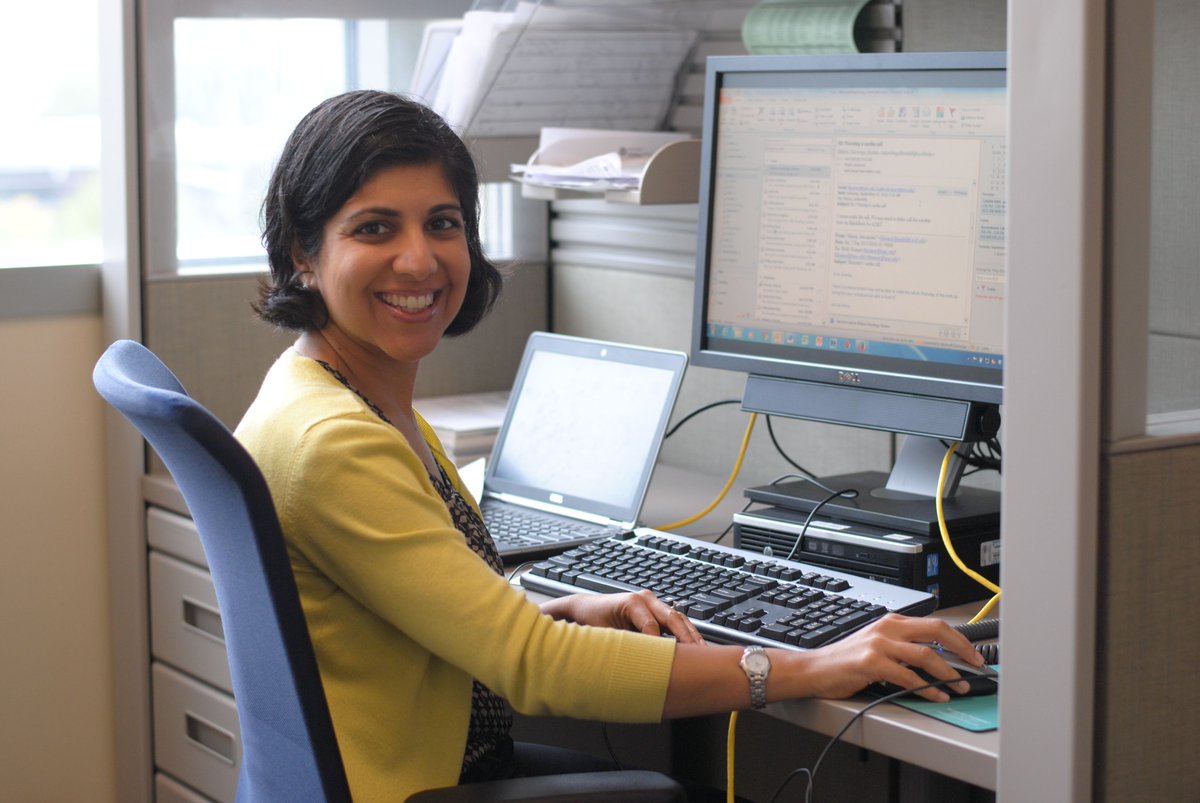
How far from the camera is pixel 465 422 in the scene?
2.07 metres

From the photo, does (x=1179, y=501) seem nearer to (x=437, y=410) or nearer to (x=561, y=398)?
(x=561, y=398)

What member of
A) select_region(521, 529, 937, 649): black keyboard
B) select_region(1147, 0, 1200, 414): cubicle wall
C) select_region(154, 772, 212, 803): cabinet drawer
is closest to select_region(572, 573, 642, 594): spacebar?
select_region(521, 529, 937, 649): black keyboard

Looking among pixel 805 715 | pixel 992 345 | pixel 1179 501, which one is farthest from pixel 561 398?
pixel 1179 501

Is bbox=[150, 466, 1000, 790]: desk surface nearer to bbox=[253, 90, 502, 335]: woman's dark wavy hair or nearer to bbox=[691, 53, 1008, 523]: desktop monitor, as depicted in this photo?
bbox=[691, 53, 1008, 523]: desktop monitor

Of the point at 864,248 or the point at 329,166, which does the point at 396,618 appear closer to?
the point at 329,166

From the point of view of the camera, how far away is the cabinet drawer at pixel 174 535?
6.16 feet

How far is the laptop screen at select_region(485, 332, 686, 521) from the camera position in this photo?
1744mm

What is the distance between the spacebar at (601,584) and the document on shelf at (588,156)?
0.65 metres

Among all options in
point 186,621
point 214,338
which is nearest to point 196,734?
point 186,621

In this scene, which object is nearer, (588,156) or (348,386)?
(348,386)

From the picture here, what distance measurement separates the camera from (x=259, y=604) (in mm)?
1003

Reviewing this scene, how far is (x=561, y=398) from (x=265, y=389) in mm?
668

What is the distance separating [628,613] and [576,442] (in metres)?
0.56

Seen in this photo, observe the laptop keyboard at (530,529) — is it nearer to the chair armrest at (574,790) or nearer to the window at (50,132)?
the chair armrest at (574,790)
